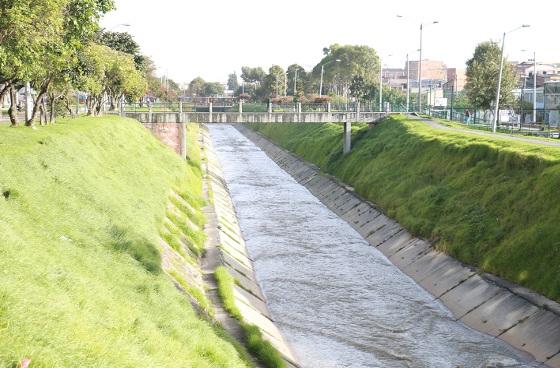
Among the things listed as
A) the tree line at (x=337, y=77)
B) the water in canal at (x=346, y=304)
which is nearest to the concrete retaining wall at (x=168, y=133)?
the water in canal at (x=346, y=304)

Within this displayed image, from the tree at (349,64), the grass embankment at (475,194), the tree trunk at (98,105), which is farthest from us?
the tree at (349,64)

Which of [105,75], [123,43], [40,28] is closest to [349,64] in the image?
[123,43]

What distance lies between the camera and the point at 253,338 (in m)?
24.2

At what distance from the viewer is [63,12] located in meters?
32.2

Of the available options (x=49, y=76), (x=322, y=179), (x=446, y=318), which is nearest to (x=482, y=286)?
(x=446, y=318)

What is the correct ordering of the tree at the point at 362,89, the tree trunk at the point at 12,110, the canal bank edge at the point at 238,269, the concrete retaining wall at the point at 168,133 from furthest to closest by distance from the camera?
the tree at the point at 362,89 → the concrete retaining wall at the point at 168,133 → the tree trunk at the point at 12,110 → the canal bank edge at the point at 238,269

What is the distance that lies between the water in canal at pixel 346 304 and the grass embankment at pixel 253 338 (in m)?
2.51

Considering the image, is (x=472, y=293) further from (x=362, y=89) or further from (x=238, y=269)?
(x=362, y=89)

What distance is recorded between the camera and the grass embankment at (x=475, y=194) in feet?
105

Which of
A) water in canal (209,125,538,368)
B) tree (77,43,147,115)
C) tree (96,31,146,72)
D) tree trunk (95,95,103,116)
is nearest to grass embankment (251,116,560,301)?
water in canal (209,125,538,368)

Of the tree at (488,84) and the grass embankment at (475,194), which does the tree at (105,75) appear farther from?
the tree at (488,84)

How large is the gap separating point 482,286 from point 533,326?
486 cm

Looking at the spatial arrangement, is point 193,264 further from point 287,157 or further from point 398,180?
point 287,157

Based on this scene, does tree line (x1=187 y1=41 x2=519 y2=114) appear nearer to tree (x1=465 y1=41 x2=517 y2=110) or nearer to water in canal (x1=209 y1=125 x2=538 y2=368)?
tree (x1=465 y1=41 x2=517 y2=110)
